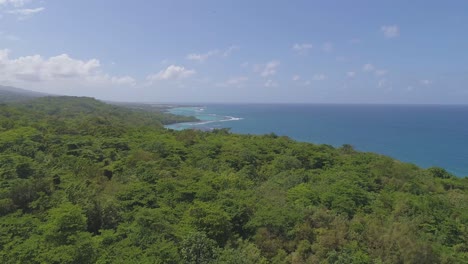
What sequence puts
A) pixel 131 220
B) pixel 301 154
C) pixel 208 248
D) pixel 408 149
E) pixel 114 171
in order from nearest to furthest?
pixel 208 248 → pixel 131 220 → pixel 114 171 → pixel 301 154 → pixel 408 149

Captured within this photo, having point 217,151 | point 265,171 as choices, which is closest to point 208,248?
point 265,171

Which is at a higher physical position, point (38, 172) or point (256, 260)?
point (38, 172)

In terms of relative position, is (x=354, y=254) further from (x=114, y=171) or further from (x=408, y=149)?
(x=408, y=149)

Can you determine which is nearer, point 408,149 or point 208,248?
point 208,248

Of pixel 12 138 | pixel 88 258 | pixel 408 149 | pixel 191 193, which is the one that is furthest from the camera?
pixel 408 149

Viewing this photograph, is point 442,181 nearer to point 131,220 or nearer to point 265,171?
point 265,171

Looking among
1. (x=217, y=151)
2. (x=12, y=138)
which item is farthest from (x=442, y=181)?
(x=12, y=138)
